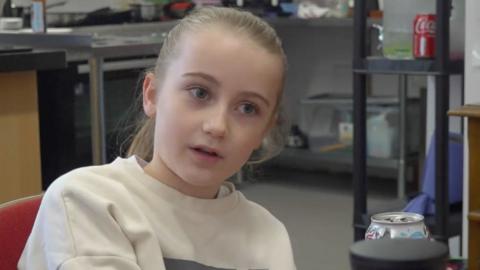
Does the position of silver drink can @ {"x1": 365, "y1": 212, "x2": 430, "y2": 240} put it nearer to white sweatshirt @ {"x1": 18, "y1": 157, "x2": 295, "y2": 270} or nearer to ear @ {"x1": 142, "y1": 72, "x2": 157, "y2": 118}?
white sweatshirt @ {"x1": 18, "y1": 157, "x2": 295, "y2": 270}

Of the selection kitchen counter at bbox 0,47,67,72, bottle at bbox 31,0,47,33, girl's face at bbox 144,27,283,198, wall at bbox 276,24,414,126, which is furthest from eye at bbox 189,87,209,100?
wall at bbox 276,24,414,126

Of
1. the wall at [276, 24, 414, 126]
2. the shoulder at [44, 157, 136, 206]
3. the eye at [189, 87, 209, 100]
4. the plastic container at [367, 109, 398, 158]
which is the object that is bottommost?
the plastic container at [367, 109, 398, 158]

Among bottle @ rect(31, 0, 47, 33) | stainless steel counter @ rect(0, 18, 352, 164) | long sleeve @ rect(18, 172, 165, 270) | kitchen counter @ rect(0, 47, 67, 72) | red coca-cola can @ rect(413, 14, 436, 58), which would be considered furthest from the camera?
bottle @ rect(31, 0, 47, 33)

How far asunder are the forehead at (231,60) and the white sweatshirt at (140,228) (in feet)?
0.46

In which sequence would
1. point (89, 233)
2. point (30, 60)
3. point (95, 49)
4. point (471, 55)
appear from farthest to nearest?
point (95, 49) → point (471, 55) → point (30, 60) → point (89, 233)

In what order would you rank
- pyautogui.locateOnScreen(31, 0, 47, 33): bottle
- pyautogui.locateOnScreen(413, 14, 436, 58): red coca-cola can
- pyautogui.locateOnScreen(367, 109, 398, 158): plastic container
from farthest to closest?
pyautogui.locateOnScreen(367, 109, 398, 158): plastic container
pyautogui.locateOnScreen(31, 0, 47, 33): bottle
pyautogui.locateOnScreen(413, 14, 436, 58): red coca-cola can

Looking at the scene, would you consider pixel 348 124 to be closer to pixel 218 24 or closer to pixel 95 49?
pixel 95 49

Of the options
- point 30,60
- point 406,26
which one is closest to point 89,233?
point 30,60

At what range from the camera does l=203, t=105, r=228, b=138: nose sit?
33.7 inches

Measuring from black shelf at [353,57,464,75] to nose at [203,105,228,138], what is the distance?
5.75 feet

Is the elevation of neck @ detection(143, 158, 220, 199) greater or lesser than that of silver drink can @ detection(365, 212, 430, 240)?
greater

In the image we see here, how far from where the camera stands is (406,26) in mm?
3014

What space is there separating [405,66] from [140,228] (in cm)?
188

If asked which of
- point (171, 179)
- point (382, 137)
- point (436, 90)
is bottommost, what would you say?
point (382, 137)
